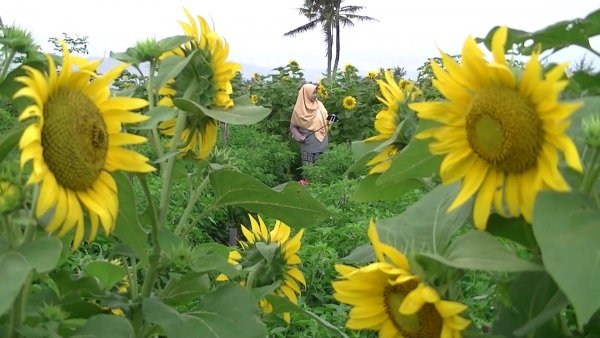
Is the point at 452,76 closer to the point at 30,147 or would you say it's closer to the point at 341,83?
the point at 30,147

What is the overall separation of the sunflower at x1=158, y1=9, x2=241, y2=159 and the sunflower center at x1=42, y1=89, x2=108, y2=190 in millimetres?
269

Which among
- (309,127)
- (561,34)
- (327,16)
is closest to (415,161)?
(561,34)

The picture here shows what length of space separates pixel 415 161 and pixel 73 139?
0.29 metres

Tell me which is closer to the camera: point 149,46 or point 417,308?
point 417,308

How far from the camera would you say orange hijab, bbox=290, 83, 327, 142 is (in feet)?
22.5

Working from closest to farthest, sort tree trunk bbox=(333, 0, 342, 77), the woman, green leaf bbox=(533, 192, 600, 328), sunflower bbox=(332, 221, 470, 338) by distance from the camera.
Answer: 1. green leaf bbox=(533, 192, 600, 328)
2. sunflower bbox=(332, 221, 470, 338)
3. the woman
4. tree trunk bbox=(333, 0, 342, 77)

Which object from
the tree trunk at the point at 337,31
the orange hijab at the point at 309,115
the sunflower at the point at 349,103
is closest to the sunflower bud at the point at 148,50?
the orange hijab at the point at 309,115

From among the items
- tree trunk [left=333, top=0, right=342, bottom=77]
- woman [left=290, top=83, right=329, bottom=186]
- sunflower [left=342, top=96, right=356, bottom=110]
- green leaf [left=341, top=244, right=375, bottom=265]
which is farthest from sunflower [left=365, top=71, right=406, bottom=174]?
tree trunk [left=333, top=0, right=342, bottom=77]

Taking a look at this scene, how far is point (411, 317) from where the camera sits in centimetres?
63

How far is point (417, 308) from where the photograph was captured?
0.58m

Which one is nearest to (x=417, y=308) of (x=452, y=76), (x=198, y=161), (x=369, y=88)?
(x=452, y=76)

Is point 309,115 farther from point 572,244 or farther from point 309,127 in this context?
point 572,244

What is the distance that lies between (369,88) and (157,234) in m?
7.47

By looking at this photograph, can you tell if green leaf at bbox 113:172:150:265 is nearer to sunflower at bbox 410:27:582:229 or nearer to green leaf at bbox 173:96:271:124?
green leaf at bbox 173:96:271:124
